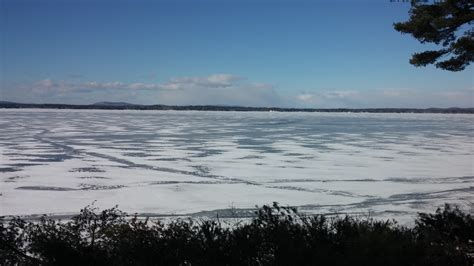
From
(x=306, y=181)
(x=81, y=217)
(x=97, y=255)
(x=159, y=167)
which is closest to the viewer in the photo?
(x=97, y=255)

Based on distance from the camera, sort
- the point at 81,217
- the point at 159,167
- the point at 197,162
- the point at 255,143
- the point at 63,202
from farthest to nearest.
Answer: the point at 255,143 < the point at 197,162 < the point at 159,167 < the point at 63,202 < the point at 81,217

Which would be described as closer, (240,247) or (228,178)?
(240,247)

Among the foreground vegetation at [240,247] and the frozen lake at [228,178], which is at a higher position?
the foreground vegetation at [240,247]

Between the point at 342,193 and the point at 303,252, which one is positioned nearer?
the point at 303,252

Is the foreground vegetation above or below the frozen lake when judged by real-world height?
above

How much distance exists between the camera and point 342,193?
39.7ft

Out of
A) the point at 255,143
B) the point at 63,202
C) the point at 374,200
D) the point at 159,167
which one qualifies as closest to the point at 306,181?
the point at 374,200

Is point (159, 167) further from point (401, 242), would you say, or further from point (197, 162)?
point (401, 242)

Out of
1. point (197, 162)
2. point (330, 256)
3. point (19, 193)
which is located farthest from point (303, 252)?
point (197, 162)

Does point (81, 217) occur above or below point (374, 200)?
above

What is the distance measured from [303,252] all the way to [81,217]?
2.77 metres

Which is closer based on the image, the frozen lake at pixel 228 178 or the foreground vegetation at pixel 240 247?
the foreground vegetation at pixel 240 247

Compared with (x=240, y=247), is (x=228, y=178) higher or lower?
lower

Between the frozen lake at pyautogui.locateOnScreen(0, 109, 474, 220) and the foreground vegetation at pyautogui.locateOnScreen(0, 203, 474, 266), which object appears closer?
the foreground vegetation at pyautogui.locateOnScreen(0, 203, 474, 266)
